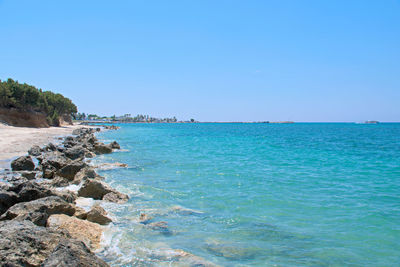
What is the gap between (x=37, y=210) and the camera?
24.9 feet

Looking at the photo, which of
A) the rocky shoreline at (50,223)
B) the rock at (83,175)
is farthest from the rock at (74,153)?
the rock at (83,175)

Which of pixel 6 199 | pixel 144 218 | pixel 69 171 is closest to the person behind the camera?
pixel 6 199

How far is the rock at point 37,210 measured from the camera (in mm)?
7145

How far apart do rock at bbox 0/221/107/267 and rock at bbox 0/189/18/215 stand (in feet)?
10.3

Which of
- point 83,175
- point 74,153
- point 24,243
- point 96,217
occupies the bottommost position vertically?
point 96,217

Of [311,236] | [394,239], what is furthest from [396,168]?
[311,236]

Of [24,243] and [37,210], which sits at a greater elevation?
[24,243]

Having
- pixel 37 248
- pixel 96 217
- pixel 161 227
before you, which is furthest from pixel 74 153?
pixel 37 248

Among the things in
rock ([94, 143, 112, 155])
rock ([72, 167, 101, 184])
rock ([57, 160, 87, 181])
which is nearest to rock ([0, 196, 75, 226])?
rock ([72, 167, 101, 184])

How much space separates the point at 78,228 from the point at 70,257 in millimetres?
3252

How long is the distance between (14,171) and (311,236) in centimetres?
1516

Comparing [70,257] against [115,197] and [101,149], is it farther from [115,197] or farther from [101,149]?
[101,149]

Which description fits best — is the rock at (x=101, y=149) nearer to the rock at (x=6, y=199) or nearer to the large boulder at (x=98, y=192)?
the large boulder at (x=98, y=192)

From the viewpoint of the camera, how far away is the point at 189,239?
833cm
